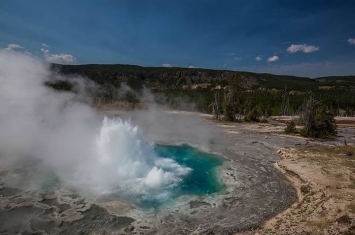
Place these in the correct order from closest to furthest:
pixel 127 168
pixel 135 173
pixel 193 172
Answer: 1. pixel 135 173
2. pixel 127 168
3. pixel 193 172

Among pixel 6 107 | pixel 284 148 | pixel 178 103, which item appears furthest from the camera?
pixel 178 103

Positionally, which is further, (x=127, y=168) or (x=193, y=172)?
(x=193, y=172)

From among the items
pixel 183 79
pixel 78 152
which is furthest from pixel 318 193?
pixel 183 79

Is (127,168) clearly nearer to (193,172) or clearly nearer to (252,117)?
(193,172)

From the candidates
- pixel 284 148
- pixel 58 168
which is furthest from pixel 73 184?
pixel 284 148

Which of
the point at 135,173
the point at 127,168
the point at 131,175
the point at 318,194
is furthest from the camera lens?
the point at 127,168

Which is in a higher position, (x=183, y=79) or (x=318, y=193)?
(x=183, y=79)

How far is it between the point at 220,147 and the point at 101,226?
1960cm

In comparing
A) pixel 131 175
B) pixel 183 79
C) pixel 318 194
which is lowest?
pixel 318 194

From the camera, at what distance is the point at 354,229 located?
12031 millimetres

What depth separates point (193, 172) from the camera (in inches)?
846

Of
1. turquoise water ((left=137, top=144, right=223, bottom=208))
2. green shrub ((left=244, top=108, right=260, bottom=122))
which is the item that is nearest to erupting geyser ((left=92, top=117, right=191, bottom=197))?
turquoise water ((left=137, top=144, right=223, bottom=208))

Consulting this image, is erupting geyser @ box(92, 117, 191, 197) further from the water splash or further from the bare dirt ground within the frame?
the bare dirt ground

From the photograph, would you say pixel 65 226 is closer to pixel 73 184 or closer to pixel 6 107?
pixel 73 184
